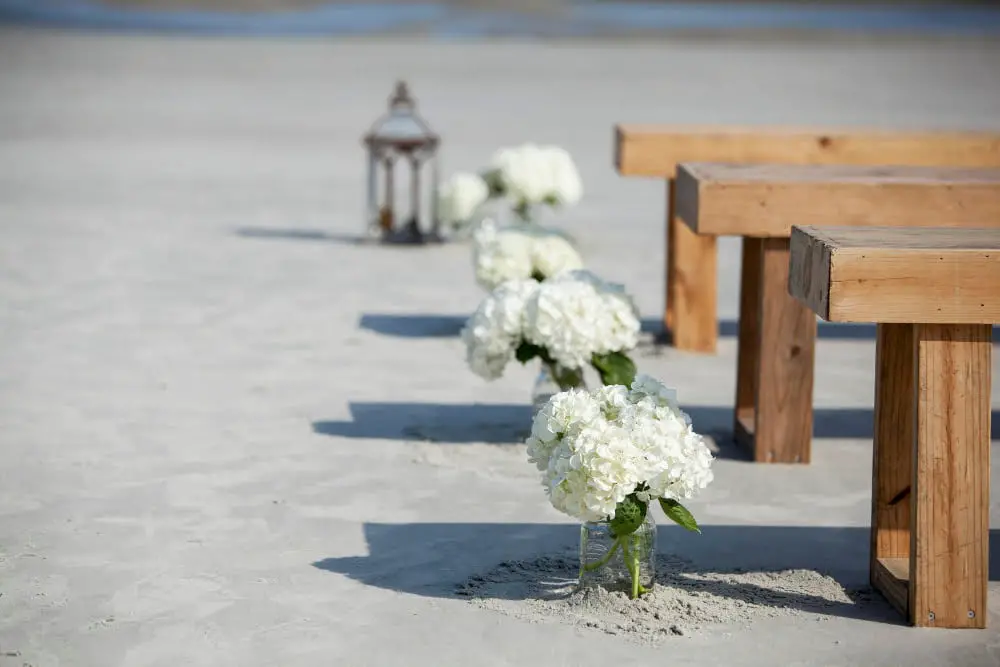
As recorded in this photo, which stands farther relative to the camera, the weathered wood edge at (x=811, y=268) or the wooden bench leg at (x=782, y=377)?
the wooden bench leg at (x=782, y=377)

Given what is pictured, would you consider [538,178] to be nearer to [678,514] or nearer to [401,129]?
[401,129]

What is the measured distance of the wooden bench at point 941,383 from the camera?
12.1 feet

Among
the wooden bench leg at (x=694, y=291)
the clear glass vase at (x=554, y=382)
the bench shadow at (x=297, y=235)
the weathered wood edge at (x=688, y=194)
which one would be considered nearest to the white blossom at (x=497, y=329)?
the clear glass vase at (x=554, y=382)

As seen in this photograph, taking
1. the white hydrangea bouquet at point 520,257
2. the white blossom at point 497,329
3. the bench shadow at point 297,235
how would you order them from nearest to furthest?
the white blossom at point 497,329
the white hydrangea bouquet at point 520,257
the bench shadow at point 297,235

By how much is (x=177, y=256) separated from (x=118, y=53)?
2078cm

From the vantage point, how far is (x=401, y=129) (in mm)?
9867

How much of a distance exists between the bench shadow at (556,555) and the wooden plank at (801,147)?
2.25m

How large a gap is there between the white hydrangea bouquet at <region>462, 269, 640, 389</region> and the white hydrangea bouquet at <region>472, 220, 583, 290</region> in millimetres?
634

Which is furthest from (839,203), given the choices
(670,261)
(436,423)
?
(670,261)

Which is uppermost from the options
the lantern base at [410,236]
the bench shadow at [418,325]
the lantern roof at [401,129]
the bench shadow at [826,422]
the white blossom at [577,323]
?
the lantern roof at [401,129]

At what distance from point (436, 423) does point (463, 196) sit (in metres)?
3.18

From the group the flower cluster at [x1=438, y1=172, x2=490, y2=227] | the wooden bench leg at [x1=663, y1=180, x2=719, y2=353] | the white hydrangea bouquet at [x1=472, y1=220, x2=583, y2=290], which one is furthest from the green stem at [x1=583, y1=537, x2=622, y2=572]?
the flower cluster at [x1=438, y1=172, x2=490, y2=227]

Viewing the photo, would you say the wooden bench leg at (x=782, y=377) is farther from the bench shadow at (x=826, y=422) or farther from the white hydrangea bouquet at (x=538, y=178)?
the white hydrangea bouquet at (x=538, y=178)

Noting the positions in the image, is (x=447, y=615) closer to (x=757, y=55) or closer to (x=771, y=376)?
(x=771, y=376)
